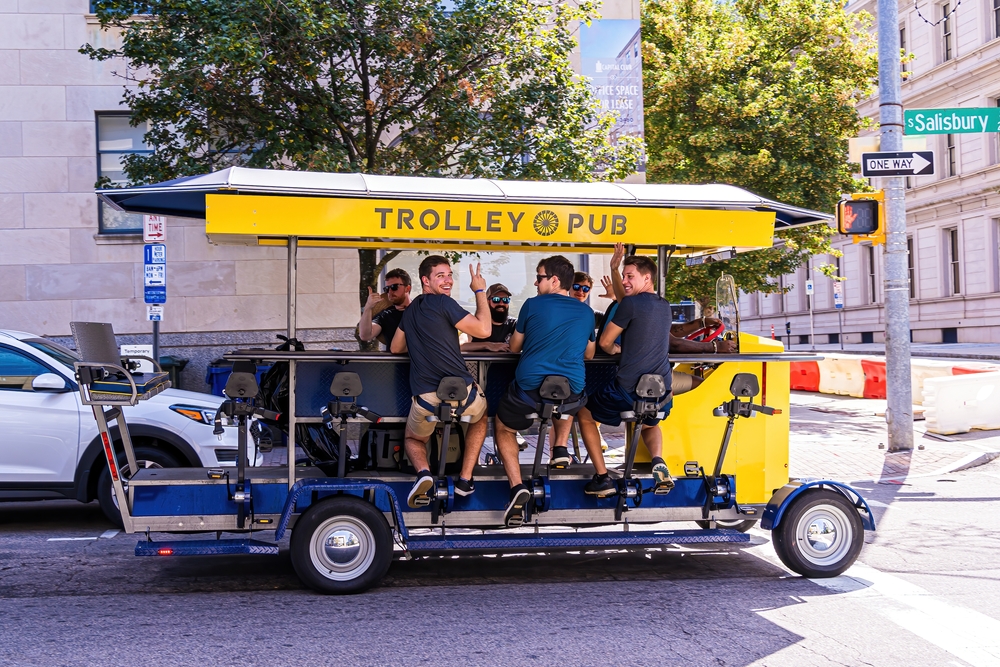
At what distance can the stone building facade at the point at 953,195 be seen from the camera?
37094 mm

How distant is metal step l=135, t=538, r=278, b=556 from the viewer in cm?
604

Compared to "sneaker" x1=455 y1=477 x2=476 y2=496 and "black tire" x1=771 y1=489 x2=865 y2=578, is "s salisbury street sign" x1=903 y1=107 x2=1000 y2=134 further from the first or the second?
"sneaker" x1=455 y1=477 x2=476 y2=496

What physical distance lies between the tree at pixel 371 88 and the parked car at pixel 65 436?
4.27 meters

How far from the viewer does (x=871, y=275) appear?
1815 inches

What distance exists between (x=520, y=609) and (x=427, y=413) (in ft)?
4.47

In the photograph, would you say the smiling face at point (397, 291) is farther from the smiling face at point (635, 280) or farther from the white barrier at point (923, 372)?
the white barrier at point (923, 372)

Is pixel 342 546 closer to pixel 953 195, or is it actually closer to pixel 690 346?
pixel 690 346

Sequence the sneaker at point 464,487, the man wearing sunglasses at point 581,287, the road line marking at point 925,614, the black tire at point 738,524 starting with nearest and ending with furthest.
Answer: the road line marking at point 925,614
the sneaker at point 464,487
the black tire at point 738,524
the man wearing sunglasses at point 581,287

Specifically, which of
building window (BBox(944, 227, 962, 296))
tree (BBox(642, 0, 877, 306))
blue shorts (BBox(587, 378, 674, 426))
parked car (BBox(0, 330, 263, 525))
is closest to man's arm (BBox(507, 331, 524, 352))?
blue shorts (BBox(587, 378, 674, 426))

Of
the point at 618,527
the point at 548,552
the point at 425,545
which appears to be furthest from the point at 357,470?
the point at 618,527

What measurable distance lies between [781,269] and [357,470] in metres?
17.0

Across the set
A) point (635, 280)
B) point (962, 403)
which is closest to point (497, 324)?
point (635, 280)

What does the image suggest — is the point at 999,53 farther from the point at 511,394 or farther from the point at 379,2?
the point at 511,394

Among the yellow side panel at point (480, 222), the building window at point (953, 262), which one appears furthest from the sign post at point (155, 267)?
the building window at point (953, 262)
